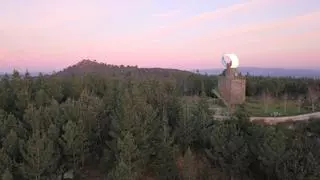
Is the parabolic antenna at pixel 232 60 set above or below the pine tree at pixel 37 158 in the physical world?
Result: above

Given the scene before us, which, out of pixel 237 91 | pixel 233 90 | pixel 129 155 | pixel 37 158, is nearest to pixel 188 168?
pixel 129 155

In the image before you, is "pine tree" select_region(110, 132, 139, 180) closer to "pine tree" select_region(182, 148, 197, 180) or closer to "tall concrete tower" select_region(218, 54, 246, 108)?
"pine tree" select_region(182, 148, 197, 180)

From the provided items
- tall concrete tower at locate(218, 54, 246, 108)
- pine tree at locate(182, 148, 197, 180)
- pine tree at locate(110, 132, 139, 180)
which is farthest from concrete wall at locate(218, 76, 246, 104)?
pine tree at locate(110, 132, 139, 180)

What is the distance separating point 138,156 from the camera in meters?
22.9

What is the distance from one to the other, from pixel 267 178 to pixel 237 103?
15.2 meters

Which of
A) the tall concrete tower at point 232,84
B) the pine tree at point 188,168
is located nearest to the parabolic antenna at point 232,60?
the tall concrete tower at point 232,84

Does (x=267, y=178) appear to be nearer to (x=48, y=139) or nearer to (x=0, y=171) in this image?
(x=48, y=139)

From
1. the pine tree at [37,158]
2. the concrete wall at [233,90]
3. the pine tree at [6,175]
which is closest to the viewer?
the pine tree at [6,175]

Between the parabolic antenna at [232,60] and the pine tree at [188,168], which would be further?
the parabolic antenna at [232,60]

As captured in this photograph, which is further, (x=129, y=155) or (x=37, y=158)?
(x=129, y=155)

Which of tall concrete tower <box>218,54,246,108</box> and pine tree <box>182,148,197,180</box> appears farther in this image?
tall concrete tower <box>218,54,246,108</box>

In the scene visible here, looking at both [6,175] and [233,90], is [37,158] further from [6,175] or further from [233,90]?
[233,90]

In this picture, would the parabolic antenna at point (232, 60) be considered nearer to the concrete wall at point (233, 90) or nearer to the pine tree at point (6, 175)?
the concrete wall at point (233, 90)

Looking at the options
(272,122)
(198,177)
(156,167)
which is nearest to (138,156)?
(156,167)
